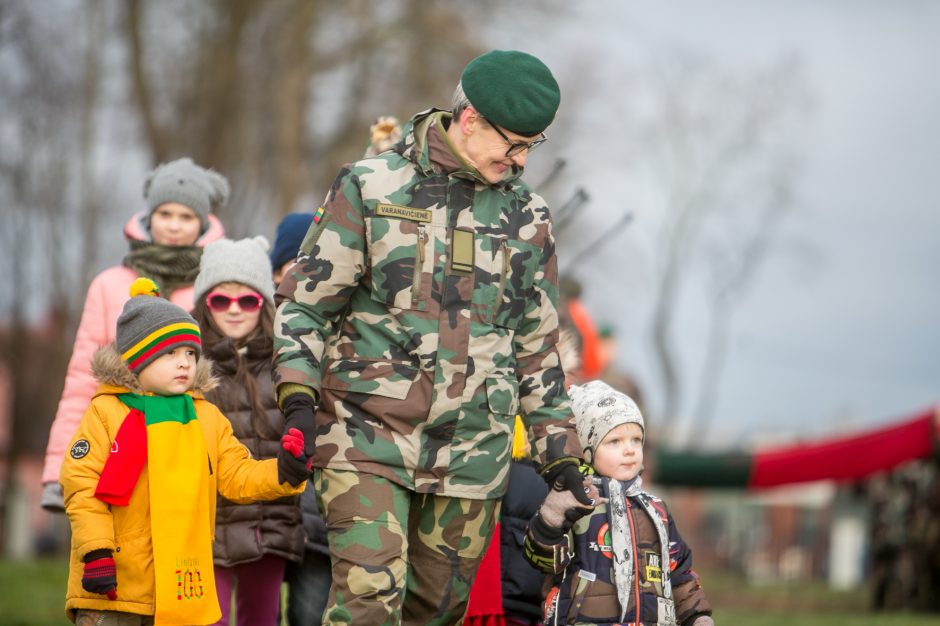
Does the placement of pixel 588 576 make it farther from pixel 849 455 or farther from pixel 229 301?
pixel 849 455

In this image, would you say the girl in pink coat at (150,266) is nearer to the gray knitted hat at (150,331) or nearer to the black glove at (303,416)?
the gray knitted hat at (150,331)

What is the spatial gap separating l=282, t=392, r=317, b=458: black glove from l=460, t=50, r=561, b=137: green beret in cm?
112

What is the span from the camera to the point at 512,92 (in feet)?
15.7

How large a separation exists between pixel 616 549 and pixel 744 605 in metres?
12.3

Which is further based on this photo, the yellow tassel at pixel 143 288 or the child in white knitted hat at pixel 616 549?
the yellow tassel at pixel 143 288

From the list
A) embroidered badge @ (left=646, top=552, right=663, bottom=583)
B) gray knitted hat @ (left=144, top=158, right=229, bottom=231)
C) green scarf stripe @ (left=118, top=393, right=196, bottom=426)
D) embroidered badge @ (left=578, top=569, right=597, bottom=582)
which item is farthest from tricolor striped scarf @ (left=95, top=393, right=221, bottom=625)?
gray knitted hat @ (left=144, top=158, right=229, bottom=231)

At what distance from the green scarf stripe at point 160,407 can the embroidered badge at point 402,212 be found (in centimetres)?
103

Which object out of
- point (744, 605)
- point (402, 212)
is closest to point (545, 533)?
point (402, 212)

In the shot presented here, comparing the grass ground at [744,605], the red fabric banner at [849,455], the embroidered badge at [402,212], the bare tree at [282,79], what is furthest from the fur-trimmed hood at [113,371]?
the bare tree at [282,79]

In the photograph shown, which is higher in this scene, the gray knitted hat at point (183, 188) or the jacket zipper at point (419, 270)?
the gray knitted hat at point (183, 188)

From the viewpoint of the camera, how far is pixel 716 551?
32.8m

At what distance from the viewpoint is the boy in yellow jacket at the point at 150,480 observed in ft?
15.7

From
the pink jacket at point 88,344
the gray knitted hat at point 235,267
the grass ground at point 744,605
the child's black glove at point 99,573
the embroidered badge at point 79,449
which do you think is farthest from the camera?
the grass ground at point 744,605

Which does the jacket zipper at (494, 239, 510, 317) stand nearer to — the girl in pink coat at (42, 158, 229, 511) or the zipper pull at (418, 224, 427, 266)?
the zipper pull at (418, 224, 427, 266)
